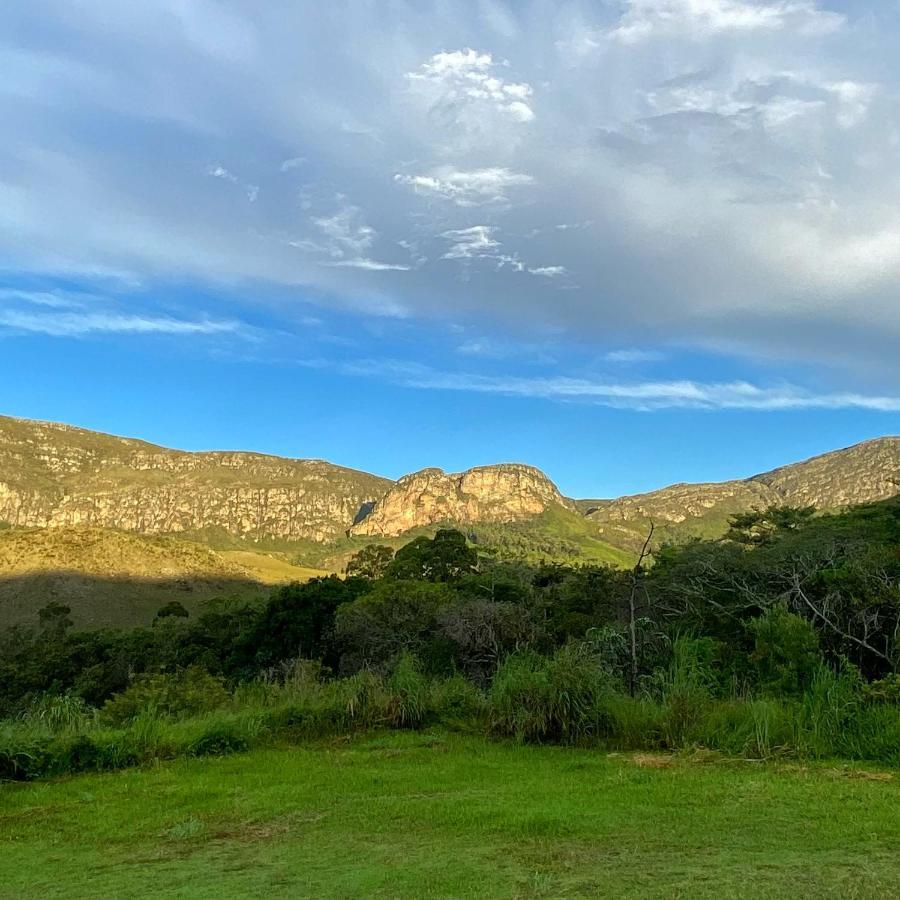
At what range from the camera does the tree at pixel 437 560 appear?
1694 inches

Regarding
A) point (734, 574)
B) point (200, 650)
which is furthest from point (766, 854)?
point (200, 650)

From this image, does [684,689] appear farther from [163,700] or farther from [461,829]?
[163,700]

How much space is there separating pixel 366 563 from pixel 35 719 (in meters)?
45.3

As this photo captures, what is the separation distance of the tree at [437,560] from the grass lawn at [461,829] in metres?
33.6

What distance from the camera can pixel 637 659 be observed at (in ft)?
38.3

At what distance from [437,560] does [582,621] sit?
23.8m

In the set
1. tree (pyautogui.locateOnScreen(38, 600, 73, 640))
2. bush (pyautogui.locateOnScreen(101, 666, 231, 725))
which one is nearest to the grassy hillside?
tree (pyautogui.locateOnScreen(38, 600, 73, 640))

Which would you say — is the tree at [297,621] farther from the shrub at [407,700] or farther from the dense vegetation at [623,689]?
the shrub at [407,700]

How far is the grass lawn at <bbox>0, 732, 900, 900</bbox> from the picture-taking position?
4.63 metres

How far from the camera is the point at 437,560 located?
44562mm

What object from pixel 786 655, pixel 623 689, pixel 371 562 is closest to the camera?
pixel 786 655

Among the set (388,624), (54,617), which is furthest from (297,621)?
(54,617)

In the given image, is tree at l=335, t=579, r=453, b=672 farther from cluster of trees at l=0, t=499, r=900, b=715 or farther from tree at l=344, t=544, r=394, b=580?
tree at l=344, t=544, r=394, b=580

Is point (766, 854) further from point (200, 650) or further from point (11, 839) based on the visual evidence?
point (200, 650)
